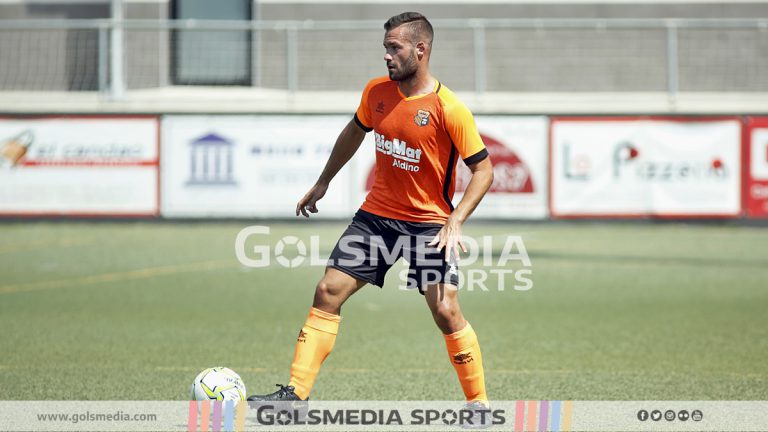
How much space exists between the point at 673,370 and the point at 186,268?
743 centimetres

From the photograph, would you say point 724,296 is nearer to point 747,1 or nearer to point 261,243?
point 261,243

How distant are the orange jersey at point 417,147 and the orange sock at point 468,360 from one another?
69 cm

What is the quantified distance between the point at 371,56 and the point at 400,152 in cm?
1433

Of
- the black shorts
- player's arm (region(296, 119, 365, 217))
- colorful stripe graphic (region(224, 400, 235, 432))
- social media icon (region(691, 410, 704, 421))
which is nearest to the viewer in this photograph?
colorful stripe graphic (region(224, 400, 235, 432))

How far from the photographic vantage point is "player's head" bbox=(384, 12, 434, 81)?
6.12m

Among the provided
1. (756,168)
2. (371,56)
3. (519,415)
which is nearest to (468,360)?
(519,415)

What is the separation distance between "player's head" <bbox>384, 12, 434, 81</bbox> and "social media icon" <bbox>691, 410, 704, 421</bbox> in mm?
2622

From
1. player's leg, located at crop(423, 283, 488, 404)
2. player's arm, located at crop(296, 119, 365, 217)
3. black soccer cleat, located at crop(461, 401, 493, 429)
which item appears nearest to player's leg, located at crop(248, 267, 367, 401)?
player's leg, located at crop(423, 283, 488, 404)

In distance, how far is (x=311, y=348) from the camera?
244 inches

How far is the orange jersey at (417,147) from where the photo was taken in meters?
6.17

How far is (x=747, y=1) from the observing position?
71.2 ft

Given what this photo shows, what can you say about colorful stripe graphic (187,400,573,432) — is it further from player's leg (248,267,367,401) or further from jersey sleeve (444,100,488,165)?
jersey sleeve (444,100,488,165)

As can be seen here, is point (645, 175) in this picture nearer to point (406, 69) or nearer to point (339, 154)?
point (339, 154)

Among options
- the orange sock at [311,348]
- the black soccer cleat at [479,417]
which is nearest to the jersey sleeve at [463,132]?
the orange sock at [311,348]
